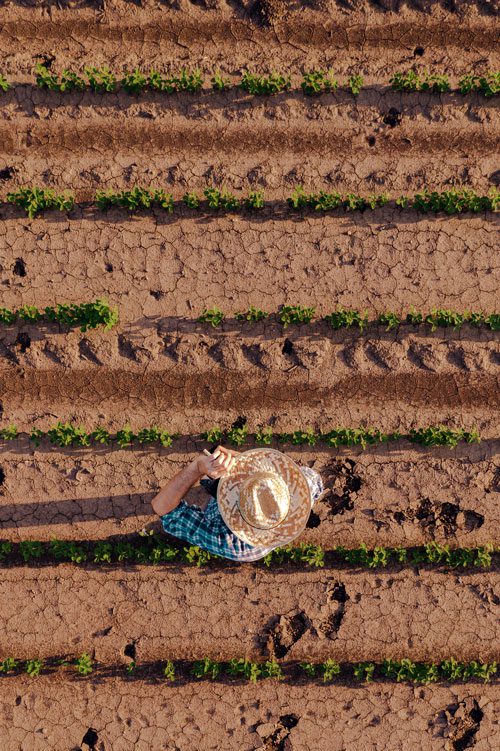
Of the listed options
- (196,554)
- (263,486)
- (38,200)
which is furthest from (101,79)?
(196,554)

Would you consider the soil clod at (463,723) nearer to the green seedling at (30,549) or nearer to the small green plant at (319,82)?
the green seedling at (30,549)

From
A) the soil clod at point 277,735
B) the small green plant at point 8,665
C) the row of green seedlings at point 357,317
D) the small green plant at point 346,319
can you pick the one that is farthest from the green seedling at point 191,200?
the soil clod at point 277,735

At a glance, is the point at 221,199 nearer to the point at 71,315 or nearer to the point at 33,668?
the point at 71,315

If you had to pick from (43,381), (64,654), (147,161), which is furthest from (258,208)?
(64,654)

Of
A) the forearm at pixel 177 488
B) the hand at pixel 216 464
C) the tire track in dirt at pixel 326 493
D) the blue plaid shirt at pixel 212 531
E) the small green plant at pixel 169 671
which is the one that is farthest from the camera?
the tire track in dirt at pixel 326 493

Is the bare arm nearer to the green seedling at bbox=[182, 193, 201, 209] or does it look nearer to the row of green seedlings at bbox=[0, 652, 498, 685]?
the row of green seedlings at bbox=[0, 652, 498, 685]

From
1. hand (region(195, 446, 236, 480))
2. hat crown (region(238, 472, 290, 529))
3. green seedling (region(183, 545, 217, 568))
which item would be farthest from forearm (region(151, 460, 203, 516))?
green seedling (region(183, 545, 217, 568))

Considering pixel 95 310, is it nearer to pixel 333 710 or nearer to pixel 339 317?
pixel 339 317
